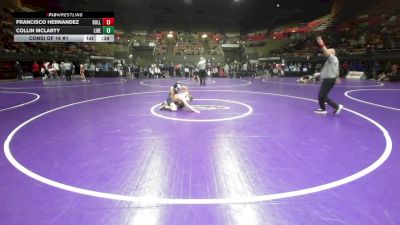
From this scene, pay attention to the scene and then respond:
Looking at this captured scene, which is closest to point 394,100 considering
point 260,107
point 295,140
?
point 260,107

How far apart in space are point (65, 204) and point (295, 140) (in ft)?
13.0

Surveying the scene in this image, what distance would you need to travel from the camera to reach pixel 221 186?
352 cm
